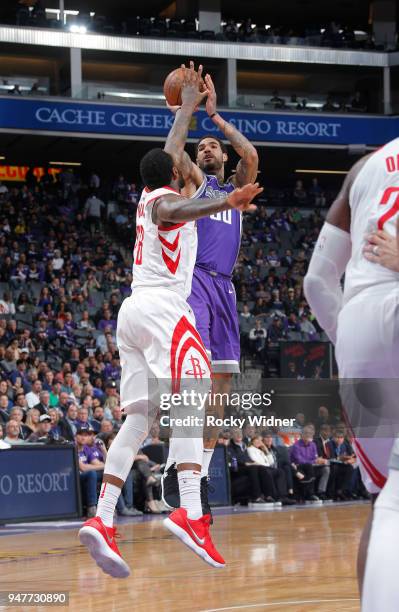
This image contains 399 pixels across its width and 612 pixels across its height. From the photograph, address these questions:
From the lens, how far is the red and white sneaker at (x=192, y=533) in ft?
19.6

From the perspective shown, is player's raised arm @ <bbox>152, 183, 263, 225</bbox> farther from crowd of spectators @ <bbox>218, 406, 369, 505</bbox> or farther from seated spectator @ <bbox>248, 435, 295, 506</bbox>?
seated spectator @ <bbox>248, 435, 295, 506</bbox>

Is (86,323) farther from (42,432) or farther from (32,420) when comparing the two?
(42,432)

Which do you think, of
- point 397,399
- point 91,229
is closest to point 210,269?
point 397,399

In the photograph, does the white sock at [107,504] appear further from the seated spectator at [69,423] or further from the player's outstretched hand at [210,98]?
the seated spectator at [69,423]

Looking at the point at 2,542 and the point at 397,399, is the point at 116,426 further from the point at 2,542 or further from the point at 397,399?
the point at 397,399

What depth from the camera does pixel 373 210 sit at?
12.5 ft

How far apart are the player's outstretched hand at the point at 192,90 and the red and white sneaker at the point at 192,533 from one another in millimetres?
2645

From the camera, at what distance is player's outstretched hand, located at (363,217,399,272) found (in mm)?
3693

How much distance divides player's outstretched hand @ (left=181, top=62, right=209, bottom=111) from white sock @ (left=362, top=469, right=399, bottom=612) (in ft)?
13.6

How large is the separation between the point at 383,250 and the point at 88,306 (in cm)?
2043

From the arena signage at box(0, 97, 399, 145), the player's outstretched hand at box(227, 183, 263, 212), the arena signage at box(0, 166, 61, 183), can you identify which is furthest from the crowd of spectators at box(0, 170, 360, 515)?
the player's outstretched hand at box(227, 183, 263, 212)

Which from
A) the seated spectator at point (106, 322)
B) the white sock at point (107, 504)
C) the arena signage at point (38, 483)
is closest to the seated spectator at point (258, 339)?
the seated spectator at point (106, 322)

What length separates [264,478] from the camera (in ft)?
54.4

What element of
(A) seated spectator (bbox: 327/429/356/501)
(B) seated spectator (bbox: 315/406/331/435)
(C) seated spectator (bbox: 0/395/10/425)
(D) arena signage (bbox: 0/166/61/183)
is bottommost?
(A) seated spectator (bbox: 327/429/356/501)
